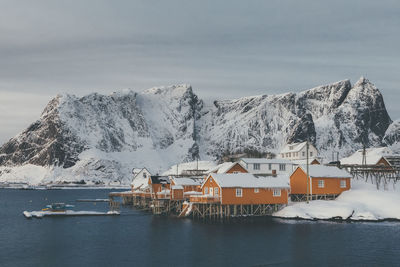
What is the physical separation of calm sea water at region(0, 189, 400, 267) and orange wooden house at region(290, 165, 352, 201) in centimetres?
1380

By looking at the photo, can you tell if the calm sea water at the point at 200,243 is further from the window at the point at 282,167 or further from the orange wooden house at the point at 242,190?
the window at the point at 282,167

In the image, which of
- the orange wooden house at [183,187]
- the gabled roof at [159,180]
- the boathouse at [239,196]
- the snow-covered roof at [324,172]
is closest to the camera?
the boathouse at [239,196]

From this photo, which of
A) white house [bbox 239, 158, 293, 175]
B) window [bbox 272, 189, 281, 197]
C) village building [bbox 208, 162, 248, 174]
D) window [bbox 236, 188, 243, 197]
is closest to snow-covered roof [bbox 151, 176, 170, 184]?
village building [bbox 208, 162, 248, 174]

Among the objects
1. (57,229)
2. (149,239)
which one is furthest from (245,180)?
(57,229)

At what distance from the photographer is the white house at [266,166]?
364 feet

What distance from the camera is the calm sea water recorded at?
5166 centimetres

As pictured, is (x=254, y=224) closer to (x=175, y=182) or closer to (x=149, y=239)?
(x=149, y=239)

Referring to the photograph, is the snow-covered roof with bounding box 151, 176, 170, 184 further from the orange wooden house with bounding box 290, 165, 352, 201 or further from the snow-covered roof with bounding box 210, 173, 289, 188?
the orange wooden house with bounding box 290, 165, 352, 201

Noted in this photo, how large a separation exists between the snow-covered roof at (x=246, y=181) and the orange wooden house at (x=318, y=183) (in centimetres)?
572

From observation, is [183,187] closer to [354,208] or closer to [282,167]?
[282,167]

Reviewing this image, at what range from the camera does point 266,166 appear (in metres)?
113

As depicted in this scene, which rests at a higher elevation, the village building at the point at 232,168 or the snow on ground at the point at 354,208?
the village building at the point at 232,168

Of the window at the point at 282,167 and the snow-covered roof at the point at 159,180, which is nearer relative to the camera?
the window at the point at 282,167

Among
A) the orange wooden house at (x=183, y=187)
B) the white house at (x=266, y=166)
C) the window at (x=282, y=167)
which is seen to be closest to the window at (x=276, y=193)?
the orange wooden house at (x=183, y=187)
